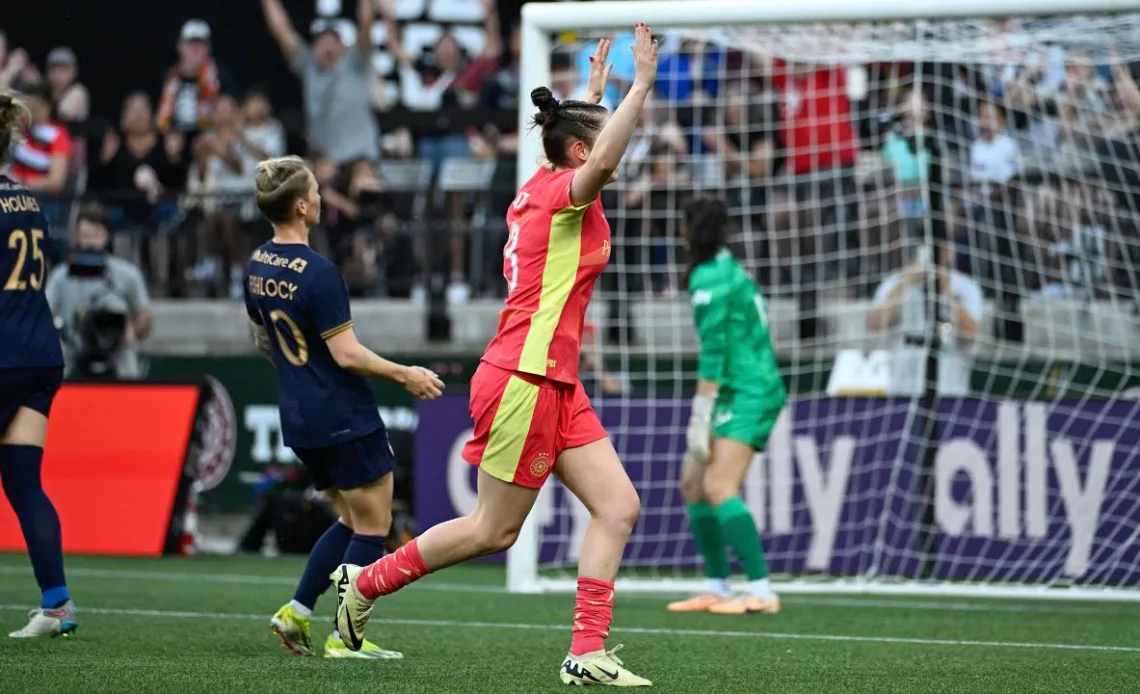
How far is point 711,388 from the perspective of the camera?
904 centimetres

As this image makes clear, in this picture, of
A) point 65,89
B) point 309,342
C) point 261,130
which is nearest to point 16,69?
point 65,89

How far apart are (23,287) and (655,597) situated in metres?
4.57

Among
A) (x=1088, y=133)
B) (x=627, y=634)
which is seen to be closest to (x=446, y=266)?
(x=1088, y=133)

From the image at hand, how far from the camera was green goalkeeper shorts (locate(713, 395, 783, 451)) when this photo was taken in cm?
914

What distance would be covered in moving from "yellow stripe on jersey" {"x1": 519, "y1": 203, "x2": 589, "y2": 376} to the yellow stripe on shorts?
0.07 metres

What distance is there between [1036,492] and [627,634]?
13.7 feet

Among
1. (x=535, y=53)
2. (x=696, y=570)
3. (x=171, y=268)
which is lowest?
(x=696, y=570)

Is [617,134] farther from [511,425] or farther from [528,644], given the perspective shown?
[528,644]

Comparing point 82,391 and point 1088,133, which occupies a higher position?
point 1088,133

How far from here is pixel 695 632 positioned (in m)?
8.02

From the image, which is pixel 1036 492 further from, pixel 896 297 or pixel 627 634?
pixel 627 634

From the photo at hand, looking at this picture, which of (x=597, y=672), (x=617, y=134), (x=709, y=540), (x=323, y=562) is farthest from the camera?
(x=709, y=540)

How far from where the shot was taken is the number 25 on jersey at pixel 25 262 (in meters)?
7.02

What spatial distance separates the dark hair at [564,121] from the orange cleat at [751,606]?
3845 millimetres
